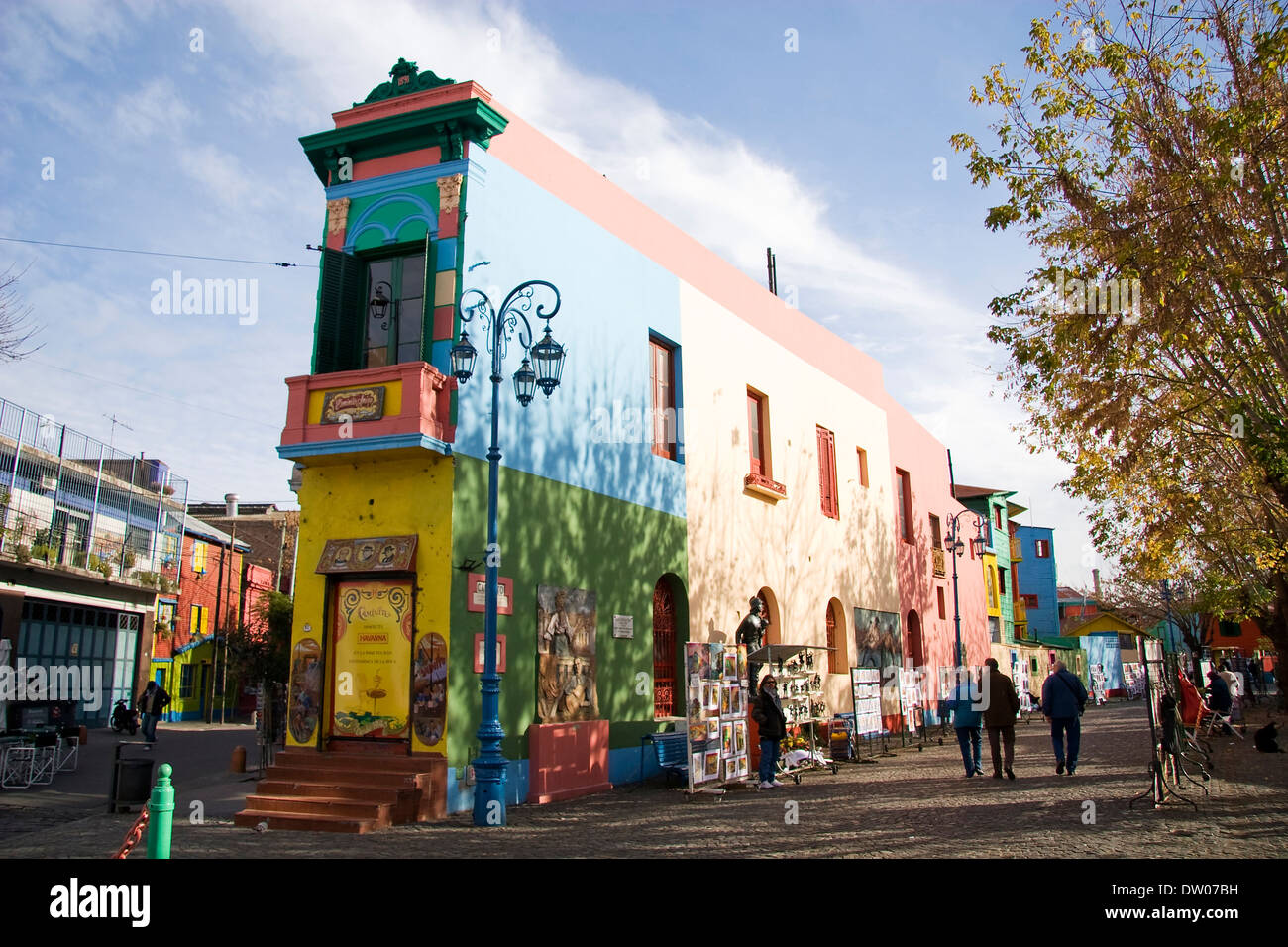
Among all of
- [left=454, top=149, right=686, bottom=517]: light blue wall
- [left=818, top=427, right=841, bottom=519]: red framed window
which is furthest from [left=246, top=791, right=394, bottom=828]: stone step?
[left=818, top=427, right=841, bottom=519]: red framed window

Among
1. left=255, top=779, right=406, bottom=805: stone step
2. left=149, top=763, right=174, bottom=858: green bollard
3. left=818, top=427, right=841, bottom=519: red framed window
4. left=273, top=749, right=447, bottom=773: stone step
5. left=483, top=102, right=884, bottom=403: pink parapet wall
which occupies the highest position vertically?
left=483, top=102, right=884, bottom=403: pink parapet wall

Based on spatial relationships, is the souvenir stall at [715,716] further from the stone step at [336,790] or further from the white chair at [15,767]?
the white chair at [15,767]

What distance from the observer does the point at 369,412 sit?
13156 mm

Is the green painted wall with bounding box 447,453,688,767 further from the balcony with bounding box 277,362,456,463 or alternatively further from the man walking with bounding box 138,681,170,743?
the man walking with bounding box 138,681,170,743

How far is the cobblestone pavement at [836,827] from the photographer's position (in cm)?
961

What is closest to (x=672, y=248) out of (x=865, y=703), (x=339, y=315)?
(x=339, y=315)

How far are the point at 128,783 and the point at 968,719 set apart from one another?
12678 millimetres

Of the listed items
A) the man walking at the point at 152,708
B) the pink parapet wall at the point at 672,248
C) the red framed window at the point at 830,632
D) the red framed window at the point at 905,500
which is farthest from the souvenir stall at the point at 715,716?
the man walking at the point at 152,708

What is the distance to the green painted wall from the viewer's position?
13117 mm

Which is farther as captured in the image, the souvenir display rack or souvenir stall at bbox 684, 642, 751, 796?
the souvenir display rack

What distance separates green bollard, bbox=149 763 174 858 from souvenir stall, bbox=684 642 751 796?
861 cm

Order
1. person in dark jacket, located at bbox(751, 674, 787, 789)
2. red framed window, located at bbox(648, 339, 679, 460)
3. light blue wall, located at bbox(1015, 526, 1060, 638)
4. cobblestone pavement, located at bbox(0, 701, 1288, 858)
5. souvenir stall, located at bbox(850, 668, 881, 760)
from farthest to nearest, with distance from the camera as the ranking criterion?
light blue wall, located at bbox(1015, 526, 1060, 638), souvenir stall, located at bbox(850, 668, 881, 760), red framed window, located at bbox(648, 339, 679, 460), person in dark jacket, located at bbox(751, 674, 787, 789), cobblestone pavement, located at bbox(0, 701, 1288, 858)

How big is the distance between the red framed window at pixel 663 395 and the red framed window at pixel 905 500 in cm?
1341
